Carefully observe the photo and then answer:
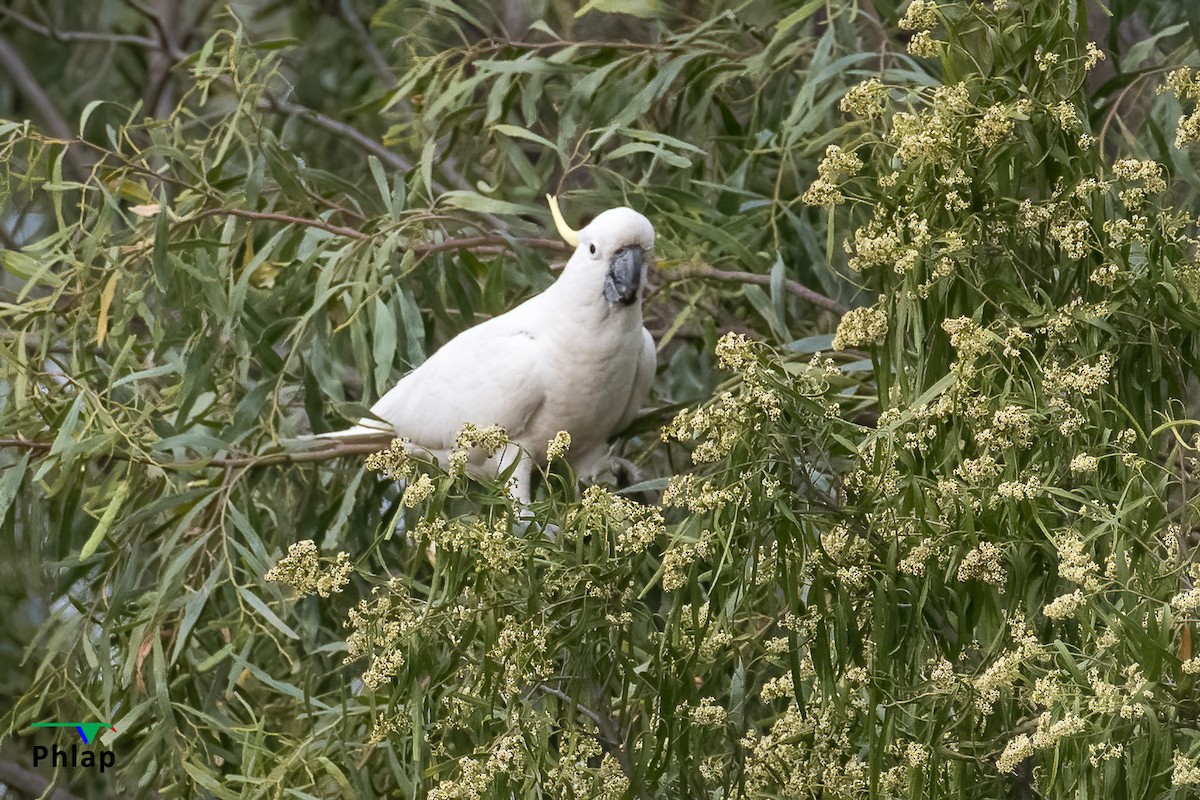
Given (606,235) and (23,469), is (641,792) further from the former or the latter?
(23,469)

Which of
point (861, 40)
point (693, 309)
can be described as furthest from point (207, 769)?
point (861, 40)

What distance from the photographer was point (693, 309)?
2287 mm

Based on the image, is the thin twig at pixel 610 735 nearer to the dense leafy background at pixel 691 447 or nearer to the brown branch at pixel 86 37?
the dense leafy background at pixel 691 447

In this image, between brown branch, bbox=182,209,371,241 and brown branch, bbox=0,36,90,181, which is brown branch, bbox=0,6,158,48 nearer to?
brown branch, bbox=0,36,90,181

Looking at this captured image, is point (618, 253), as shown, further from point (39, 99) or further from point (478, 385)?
point (39, 99)

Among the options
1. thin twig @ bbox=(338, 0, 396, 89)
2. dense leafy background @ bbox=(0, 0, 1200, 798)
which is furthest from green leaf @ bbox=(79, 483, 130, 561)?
thin twig @ bbox=(338, 0, 396, 89)

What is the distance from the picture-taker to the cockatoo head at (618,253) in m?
2.03

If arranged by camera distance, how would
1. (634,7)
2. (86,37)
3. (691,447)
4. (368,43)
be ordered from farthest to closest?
1. (368,43)
2. (86,37)
3. (634,7)
4. (691,447)

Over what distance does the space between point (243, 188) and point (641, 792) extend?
3.62 feet

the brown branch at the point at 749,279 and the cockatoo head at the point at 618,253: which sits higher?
the cockatoo head at the point at 618,253

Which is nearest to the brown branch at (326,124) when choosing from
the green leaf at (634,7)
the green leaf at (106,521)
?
the green leaf at (634,7)

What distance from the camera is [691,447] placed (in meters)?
2.31

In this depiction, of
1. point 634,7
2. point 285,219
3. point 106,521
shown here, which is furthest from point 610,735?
point 634,7

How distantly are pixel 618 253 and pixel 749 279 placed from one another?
24 cm
